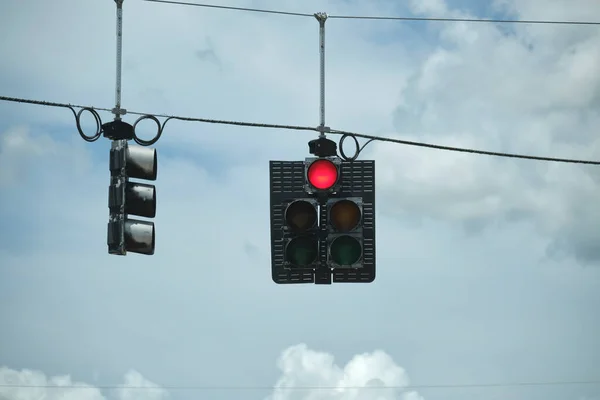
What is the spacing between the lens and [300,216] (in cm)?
944

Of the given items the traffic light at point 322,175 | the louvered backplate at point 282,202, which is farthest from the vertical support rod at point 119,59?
the traffic light at point 322,175

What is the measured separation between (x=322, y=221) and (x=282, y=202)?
18.6 inches

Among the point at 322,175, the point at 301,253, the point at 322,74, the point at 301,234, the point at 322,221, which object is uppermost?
the point at 322,74

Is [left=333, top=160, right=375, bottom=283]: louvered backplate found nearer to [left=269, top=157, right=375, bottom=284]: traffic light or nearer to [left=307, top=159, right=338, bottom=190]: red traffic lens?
[left=269, top=157, right=375, bottom=284]: traffic light

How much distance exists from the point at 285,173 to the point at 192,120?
4.43 feet

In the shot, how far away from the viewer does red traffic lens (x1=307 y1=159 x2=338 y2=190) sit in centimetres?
948

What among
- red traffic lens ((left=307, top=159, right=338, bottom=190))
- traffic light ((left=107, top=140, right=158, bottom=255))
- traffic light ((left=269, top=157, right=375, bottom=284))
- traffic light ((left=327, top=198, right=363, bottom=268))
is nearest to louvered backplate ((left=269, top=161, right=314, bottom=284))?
traffic light ((left=269, top=157, right=375, bottom=284))

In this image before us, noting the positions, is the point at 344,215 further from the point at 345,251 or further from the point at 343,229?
the point at 345,251

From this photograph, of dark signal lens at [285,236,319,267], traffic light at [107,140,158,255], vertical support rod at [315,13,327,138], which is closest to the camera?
dark signal lens at [285,236,319,267]

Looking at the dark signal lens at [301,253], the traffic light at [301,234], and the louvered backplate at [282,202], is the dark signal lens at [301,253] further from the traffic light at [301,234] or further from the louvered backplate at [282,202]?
the louvered backplate at [282,202]

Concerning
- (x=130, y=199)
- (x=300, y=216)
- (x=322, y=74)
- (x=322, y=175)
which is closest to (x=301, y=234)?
(x=300, y=216)

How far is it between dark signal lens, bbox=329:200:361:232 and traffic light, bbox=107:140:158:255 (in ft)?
6.36

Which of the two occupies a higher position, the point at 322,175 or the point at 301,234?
the point at 322,175

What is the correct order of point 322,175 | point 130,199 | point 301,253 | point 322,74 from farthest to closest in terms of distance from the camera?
point 322,74, point 130,199, point 322,175, point 301,253
